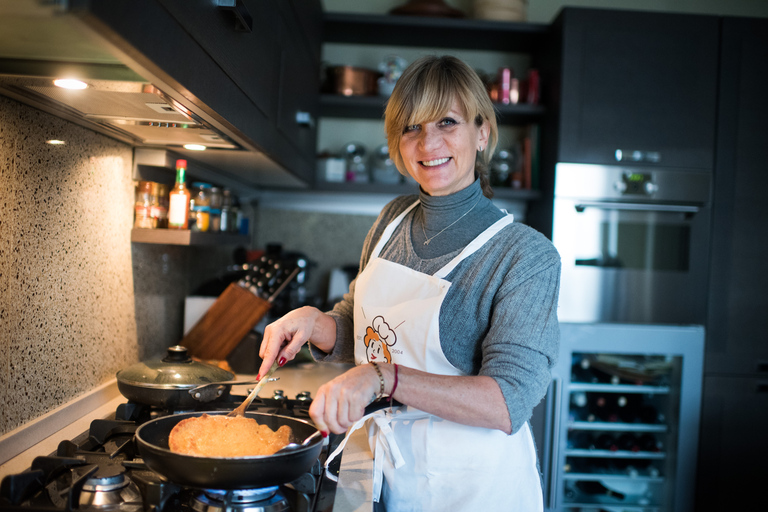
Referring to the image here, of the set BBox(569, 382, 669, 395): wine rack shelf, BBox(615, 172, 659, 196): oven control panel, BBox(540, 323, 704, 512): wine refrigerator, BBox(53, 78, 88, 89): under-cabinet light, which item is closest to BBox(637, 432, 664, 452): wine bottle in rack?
BBox(540, 323, 704, 512): wine refrigerator

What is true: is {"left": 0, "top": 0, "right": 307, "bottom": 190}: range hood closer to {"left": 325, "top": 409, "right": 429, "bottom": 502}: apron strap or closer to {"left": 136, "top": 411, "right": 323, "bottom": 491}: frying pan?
{"left": 136, "top": 411, "right": 323, "bottom": 491}: frying pan

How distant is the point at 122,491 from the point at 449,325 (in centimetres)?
64

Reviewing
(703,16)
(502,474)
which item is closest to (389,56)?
(703,16)

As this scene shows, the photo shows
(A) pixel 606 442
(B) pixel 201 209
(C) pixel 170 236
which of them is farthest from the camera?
(A) pixel 606 442

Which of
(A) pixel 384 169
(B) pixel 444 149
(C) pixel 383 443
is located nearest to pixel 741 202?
(A) pixel 384 169

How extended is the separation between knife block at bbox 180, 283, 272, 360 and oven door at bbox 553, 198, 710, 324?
120 centimetres

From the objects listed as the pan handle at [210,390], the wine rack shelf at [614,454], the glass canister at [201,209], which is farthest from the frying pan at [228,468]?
the wine rack shelf at [614,454]

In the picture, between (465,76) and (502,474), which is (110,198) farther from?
(502,474)

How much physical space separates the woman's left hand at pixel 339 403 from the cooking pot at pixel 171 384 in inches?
17.7

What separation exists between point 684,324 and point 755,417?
44 centimetres

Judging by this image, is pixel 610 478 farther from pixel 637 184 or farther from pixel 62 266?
pixel 62 266

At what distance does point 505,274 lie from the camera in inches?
43.8

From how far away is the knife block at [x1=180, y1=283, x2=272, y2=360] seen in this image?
1899 millimetres

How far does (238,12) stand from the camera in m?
0.96
